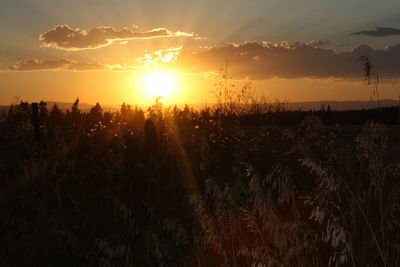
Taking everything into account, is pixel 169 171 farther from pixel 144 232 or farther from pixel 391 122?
pixel 391 122

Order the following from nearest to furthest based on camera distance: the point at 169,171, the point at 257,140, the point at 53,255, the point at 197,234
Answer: the point at 197,234, the point at 53,255, the point at 169,171, the point at 257,140

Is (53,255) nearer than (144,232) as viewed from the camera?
No

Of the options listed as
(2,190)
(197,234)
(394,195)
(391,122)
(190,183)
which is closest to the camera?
(394,195)

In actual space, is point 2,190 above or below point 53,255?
above

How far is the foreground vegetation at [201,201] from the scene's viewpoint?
16.0ft

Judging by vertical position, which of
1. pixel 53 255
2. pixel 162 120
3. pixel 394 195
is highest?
pixel 162 120

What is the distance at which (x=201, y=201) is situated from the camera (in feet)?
16.7

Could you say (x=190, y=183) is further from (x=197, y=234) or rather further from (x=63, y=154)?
(x=63, y=154)

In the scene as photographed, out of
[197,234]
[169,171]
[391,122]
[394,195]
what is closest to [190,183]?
[169,171]

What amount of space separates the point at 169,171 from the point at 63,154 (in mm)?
2372

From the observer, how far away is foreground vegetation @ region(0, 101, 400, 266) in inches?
192

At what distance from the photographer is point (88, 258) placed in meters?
6.52

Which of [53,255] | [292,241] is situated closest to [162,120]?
[53,255]

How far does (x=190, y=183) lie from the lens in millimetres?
7621
